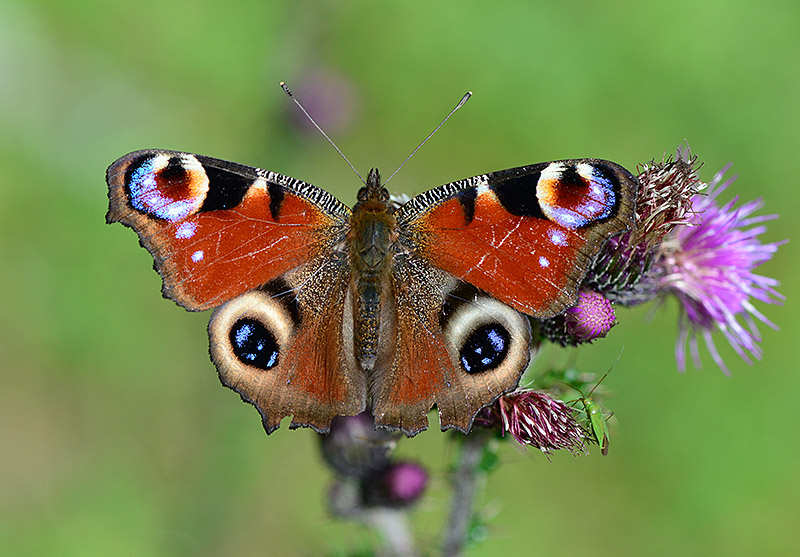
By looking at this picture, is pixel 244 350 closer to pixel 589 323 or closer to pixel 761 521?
pixel 589 323

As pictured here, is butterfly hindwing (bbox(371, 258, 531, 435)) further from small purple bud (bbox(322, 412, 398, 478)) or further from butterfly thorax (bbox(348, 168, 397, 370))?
small purple bud (bbox(322, 412, 398, 478))

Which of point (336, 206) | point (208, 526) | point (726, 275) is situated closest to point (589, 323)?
point (726, 275)

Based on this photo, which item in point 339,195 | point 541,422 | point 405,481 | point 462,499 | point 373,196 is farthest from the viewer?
point 339,195

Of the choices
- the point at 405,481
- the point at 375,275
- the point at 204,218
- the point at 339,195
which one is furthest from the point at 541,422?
the point at 339,195

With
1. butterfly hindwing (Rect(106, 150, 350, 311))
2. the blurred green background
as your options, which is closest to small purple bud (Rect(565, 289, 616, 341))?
butterfly hindwing (Rect(106, 150, 350, 311))

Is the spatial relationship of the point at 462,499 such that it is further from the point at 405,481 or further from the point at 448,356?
the point at 448,356

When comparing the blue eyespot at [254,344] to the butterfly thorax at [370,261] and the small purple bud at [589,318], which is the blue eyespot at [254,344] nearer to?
the butterfly thorax at [370,261]
